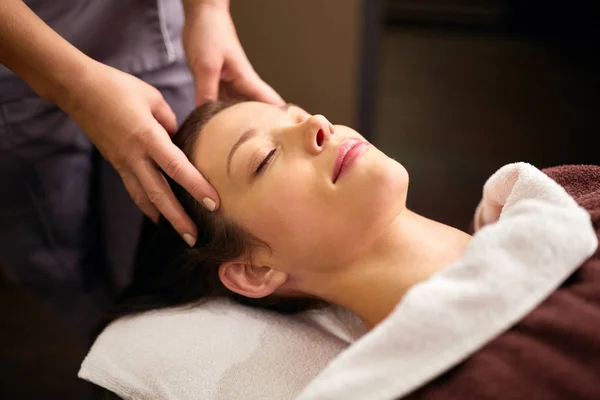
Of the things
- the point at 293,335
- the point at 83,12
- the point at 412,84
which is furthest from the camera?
the point at 412,84

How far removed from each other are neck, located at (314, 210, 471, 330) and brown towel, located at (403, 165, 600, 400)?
0.70ft

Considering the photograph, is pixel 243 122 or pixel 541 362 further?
pixel 243 122

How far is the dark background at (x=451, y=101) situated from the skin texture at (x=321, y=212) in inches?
39.9

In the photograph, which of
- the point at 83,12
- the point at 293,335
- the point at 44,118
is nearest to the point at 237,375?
the point at 293,335

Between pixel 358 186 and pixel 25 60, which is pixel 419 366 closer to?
pixel 358 186

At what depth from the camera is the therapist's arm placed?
3.17 feet

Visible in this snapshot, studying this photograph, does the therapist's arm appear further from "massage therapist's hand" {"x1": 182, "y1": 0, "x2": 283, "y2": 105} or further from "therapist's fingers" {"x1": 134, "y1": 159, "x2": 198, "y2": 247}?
"massage therapist's hand" {"x1": 182, "y1": 0, "x2": 283, "y2": 105}

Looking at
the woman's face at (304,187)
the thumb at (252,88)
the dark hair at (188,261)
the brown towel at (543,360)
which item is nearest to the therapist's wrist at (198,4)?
the thumb at (252,88)

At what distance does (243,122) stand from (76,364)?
1.16 meters

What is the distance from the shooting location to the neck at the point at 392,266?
3.06ft

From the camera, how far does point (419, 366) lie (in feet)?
2.36

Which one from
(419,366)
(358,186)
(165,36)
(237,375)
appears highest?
(165,36)

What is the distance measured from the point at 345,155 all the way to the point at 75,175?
0.58 m

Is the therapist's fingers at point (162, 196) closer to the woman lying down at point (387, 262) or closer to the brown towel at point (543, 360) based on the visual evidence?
the woman lying down at point (387, 262)
